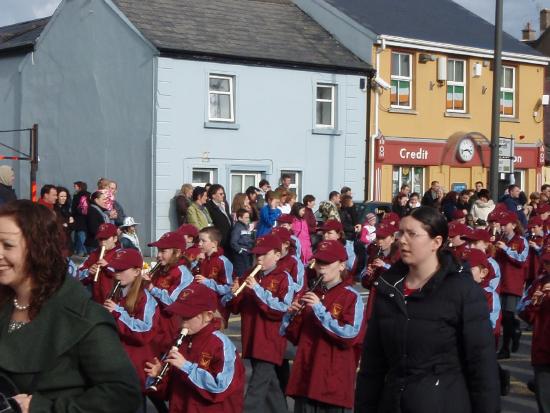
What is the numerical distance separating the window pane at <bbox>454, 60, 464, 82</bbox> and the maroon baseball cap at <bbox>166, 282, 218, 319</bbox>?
86.6ft

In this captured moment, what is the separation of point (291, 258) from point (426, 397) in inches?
192

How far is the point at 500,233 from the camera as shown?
1340 cm

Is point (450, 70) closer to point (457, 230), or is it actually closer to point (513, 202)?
point (513, 202)

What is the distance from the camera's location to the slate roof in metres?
30.7

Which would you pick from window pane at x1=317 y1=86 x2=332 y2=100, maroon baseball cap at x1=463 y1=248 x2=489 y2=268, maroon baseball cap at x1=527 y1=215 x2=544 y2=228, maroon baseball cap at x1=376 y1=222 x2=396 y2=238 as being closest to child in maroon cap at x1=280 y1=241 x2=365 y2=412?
maroon baseball cap at x1=463 y1=248 x2=489 y2=268

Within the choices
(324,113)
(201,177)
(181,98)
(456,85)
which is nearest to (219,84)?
(181,98)

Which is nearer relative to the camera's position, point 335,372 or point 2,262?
point 2,262

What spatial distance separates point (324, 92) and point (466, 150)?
5.83m

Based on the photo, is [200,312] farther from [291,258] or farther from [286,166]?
[286,166]

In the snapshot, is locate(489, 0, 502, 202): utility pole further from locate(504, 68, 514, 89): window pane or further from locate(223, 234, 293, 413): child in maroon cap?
locate(504, 68, 514, 89): window pane

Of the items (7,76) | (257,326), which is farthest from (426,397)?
(7,76)

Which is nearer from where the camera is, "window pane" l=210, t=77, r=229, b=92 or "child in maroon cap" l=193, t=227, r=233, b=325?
"child in maroon cap" l=193, t=227, r=233, b=325

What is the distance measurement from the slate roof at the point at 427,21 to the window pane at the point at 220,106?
556 centimetres

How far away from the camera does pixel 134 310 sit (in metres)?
7.97
